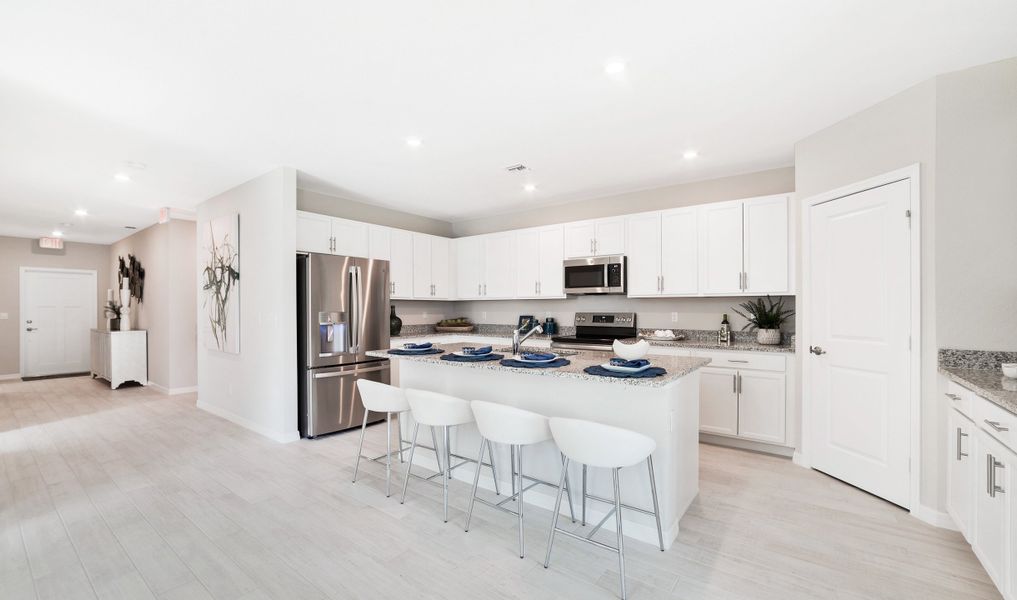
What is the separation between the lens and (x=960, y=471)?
7.70 feet

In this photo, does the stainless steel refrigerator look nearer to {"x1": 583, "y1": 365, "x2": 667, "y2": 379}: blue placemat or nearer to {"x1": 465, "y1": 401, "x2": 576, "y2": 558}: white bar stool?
{"x1": 465, "y1": 401, "x2": 576, "y2": 558}: white bar stool

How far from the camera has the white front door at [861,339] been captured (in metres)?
2.80

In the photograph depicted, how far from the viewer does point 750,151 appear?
3.79m

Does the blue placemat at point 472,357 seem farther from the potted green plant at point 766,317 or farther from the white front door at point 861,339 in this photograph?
the potted green plant at point 766,317

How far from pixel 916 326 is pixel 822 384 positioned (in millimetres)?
800

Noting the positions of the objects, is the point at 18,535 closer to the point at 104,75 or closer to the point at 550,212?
the point at 104,75

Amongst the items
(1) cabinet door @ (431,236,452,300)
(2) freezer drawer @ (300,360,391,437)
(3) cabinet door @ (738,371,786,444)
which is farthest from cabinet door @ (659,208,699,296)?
(2) freezer drawer @ (300,360,391,437)

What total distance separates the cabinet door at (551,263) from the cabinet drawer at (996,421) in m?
3.73

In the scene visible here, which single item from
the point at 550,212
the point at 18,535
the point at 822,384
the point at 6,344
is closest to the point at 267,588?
the point at 18,535

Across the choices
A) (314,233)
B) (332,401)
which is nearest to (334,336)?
(332,401)

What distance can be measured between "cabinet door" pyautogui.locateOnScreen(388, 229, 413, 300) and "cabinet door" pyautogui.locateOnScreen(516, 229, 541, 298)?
143cm

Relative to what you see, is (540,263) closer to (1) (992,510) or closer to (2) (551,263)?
(2) (551,263)

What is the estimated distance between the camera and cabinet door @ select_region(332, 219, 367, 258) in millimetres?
4898

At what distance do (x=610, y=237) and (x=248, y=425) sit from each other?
14.6 feet
